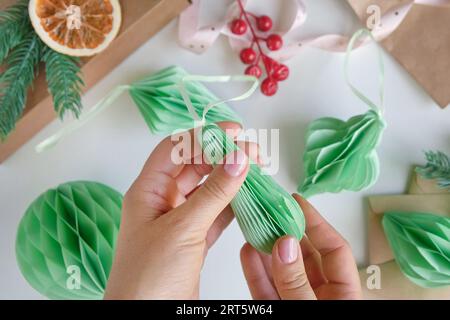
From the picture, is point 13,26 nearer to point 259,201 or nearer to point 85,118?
point 85,118

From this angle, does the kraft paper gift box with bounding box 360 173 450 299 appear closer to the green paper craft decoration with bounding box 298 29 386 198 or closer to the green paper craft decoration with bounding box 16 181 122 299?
the green paper craft decoration with bounding box 298 29 386 198

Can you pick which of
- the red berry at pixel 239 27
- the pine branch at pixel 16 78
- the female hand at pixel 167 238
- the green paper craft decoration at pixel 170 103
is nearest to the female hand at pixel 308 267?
the female hand at pixel 167 238

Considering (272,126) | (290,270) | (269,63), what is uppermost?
(269,63)

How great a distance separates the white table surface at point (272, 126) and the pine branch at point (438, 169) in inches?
1.7

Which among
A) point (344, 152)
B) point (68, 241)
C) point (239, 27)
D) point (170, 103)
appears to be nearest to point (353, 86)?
point (344, 152)

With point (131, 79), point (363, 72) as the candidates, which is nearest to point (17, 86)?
point (131, 79)

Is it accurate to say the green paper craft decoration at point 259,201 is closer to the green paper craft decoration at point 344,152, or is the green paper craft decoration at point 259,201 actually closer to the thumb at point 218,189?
the thumb at point 218,189

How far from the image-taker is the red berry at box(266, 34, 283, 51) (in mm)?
960

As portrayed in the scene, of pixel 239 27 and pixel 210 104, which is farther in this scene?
pixel 239 27

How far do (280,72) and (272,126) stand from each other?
105 mm

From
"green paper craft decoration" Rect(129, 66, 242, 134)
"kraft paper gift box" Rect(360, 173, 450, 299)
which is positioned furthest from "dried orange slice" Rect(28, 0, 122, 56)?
"kraft paper gift box" Rect(360, 173, 450, 299)

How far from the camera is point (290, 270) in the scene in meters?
0.65

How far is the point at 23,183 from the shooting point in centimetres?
100

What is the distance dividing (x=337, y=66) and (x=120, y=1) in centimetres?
42
